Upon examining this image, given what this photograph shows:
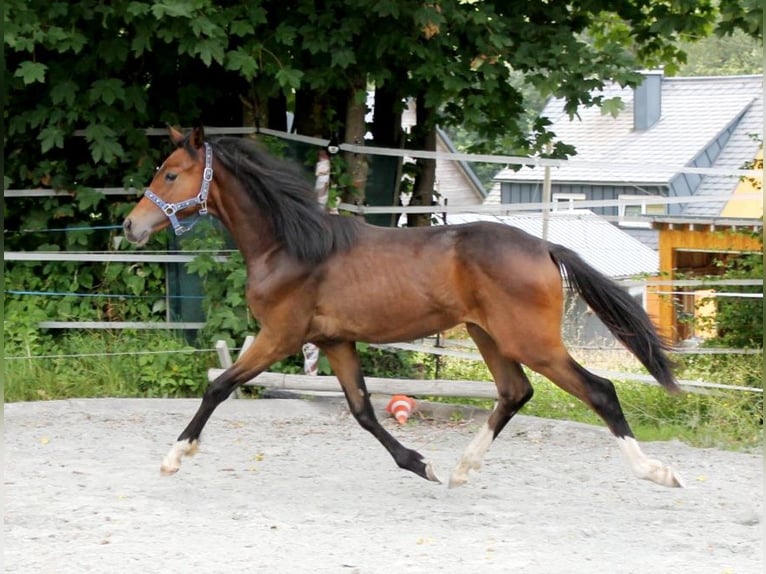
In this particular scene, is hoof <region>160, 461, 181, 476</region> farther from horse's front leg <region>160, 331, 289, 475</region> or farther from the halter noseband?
the halter noseband

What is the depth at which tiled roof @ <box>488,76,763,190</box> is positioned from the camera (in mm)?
35469

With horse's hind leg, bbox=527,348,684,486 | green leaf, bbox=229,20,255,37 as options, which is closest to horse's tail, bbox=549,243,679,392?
horse's hind leg, bbox=527,348,684,486

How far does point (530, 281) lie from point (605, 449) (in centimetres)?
196

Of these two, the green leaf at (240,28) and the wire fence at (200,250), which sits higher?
the green leaf at (240,28)

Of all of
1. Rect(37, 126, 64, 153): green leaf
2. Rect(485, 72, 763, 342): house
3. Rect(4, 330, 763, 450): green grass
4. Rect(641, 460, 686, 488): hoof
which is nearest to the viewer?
Rect(641, 460, 686, 488): hoof

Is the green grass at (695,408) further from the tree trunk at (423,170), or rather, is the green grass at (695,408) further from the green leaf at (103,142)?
the green leaf at (103,142)

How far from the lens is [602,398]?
6.26 m

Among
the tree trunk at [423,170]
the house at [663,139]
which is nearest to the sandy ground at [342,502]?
the tree trunk at [423,170]

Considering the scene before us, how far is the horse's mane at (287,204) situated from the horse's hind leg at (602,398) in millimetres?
1360

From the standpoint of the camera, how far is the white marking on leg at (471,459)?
663 cm

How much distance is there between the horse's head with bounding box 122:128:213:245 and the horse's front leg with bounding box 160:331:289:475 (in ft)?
2.73

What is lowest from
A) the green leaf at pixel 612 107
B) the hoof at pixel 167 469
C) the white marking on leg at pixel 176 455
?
the hoof at pixel 167 469

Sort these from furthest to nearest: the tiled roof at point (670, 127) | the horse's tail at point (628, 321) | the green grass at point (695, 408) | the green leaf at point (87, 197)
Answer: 1. the tiled roof at point (670, 127)
2. the green leaf at point (87, 197)
3. the green grass at point (695, 408)
4. the horse's tail at point (628, 321)

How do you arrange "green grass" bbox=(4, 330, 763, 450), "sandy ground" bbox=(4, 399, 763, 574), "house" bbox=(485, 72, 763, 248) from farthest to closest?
"house" bbox=(485, 72, 763, 248)
"green grass" bbox=(4, 330, 763, 450)
"sandy ground" bbox=(4, 399, 763, 574)
